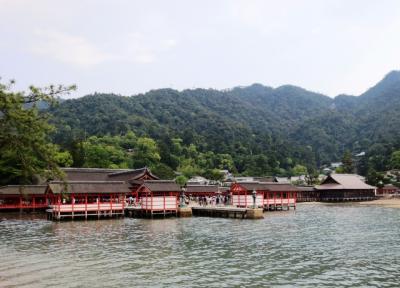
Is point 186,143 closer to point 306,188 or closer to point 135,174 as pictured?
point 306,188

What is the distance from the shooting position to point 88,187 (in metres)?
46.8

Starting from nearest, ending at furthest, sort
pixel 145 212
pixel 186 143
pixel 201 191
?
1. pixel 145 212
2. pixel 201 191
3. pixel 186 143

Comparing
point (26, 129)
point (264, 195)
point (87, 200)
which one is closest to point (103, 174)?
point (87, 200)

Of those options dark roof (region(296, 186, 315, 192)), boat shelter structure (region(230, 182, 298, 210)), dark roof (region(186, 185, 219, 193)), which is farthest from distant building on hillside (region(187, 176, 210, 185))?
boat shelter structure (region(230, 182, 298, 210))

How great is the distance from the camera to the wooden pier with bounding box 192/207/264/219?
1886 inches

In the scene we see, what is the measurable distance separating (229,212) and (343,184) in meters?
47.9

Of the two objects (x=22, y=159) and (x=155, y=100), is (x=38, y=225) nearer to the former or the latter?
(x=22, y=159)

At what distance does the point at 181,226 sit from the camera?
132 ft

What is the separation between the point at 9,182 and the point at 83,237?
38187 mm

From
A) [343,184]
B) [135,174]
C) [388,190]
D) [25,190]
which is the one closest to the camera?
[25,190]

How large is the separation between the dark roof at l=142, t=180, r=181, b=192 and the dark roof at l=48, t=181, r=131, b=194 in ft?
8.31

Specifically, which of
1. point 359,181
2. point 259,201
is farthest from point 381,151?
point 259,201

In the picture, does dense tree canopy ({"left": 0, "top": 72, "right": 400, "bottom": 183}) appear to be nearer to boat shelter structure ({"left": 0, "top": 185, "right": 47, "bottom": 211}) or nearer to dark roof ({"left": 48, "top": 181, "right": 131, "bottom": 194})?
boat shelter structure ({"left": 0, "top": 185, "right": 47, "bottom": 211})

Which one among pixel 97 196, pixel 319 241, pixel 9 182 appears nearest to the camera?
pixel 319 241
